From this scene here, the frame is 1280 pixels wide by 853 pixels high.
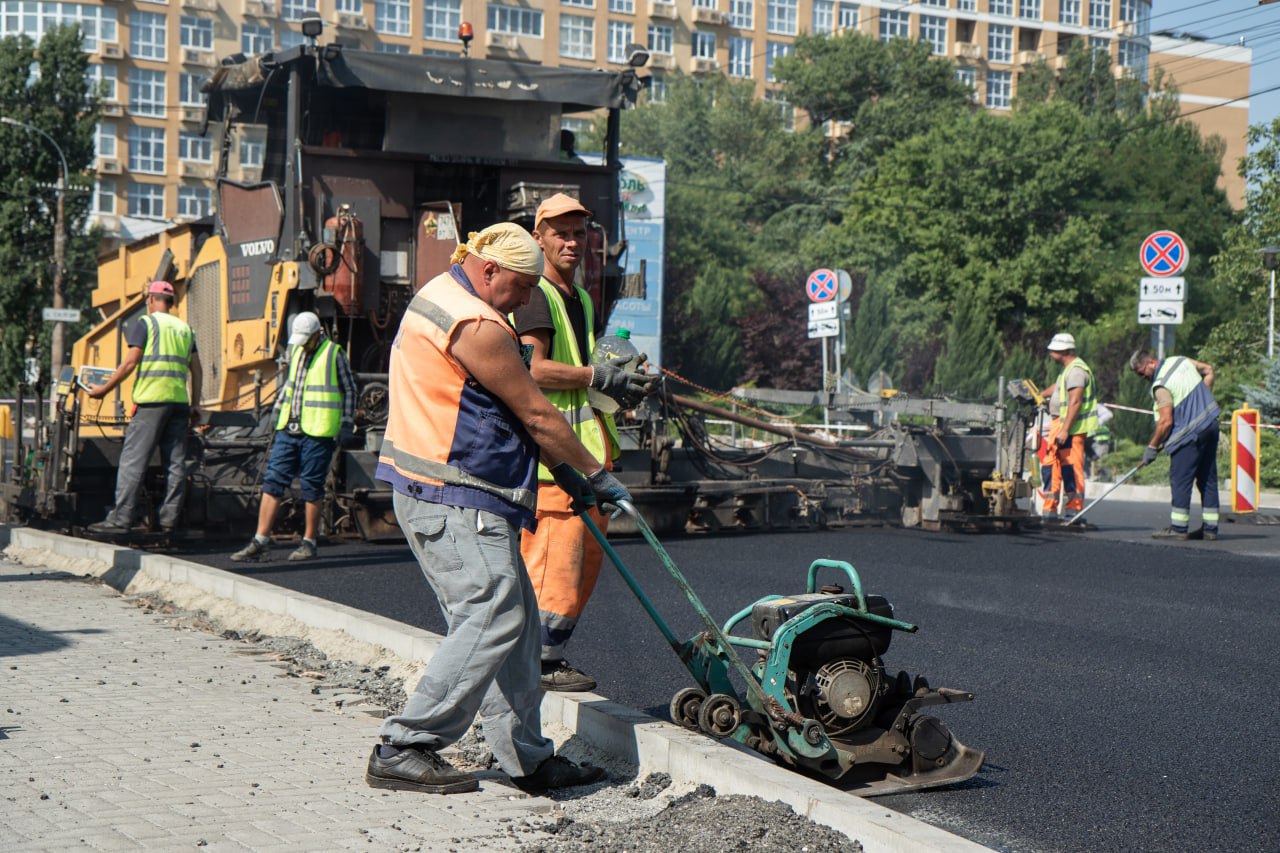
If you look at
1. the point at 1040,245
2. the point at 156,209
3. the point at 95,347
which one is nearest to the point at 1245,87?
the point at 1040,245

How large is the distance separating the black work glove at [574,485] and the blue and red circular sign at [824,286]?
16132 mm

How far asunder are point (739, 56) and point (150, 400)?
238 feet

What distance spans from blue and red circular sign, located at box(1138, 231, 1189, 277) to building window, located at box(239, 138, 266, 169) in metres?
9.44

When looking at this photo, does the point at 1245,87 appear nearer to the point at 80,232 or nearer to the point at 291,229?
the point at 80,232

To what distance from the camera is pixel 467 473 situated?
4.27m

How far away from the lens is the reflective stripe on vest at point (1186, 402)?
1246 centimetres

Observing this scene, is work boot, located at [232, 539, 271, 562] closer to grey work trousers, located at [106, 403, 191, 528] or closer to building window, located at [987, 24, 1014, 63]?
grey work trousers, located at [106, 403, 191, 528]

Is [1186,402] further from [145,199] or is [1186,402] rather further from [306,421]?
[145,199]

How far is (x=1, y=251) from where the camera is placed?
37375 mm

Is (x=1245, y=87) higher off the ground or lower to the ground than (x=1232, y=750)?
higher

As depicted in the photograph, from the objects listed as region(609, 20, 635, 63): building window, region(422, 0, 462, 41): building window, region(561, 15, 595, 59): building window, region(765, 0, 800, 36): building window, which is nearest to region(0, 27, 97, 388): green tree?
region(422, 0, 462, 41): building window

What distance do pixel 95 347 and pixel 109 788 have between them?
34.6 ft

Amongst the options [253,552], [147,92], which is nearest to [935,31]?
[147,92]

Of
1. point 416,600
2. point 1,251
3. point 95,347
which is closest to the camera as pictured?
point 416,600
